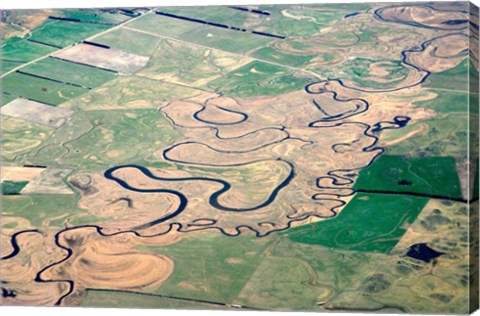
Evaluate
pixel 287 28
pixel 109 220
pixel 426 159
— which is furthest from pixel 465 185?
pixel 109 220

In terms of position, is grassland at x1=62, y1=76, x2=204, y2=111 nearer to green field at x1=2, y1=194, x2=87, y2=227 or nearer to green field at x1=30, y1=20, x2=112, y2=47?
green field at x1=30, y1=20, x2=112, y2=47

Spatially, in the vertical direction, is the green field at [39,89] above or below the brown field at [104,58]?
below

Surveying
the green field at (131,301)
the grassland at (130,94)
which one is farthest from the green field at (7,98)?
the green field at (131,301)

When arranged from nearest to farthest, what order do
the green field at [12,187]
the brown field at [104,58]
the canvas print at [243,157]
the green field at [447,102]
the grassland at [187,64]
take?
the canvas print at [243,157] < the green field at [447,102] < the green field at [12,187] < the grassland at [187,64] < the brown field at [104,58]

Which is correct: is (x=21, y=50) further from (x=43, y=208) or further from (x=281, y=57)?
(x=281, y=57)

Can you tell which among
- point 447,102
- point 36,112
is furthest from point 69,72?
point 447,102

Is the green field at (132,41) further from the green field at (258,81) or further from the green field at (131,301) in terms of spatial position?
the green field at (131,301)
